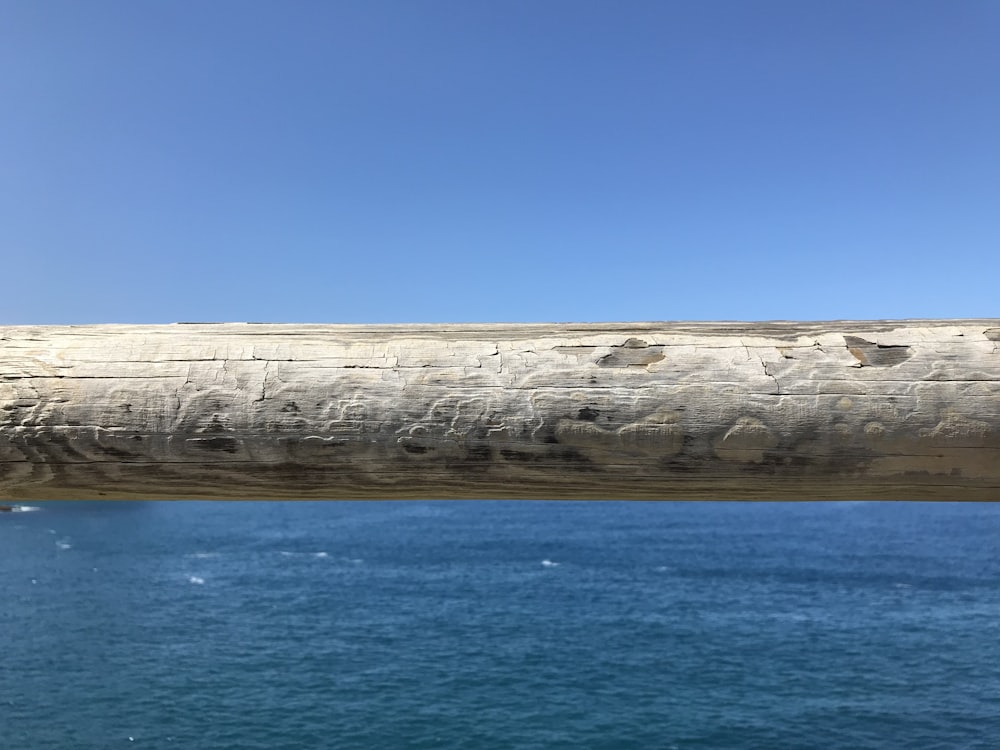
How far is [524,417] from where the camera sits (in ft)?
4.53

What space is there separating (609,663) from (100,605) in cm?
2996

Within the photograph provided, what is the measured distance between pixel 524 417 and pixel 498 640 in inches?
1459

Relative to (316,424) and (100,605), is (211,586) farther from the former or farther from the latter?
(316,424)

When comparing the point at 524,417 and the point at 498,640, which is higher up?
the point at 524,417

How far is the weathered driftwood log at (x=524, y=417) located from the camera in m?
1.36

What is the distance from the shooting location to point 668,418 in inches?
54.2

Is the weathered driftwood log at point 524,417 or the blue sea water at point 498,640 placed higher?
the weathered driftwood log at point 524,417

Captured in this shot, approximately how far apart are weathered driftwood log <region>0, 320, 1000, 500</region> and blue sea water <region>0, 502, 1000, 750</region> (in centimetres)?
2616

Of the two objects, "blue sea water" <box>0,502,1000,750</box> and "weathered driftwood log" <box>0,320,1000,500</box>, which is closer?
"weathered driftwood log" <box>0,320,1000,500</box>

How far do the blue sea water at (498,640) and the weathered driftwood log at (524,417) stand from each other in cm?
2616

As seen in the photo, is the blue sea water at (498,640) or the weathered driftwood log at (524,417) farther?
the blue sea water at (498,640)

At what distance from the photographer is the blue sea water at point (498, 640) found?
26.4 m

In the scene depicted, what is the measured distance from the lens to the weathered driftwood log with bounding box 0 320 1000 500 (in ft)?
4.48

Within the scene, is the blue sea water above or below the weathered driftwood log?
below
